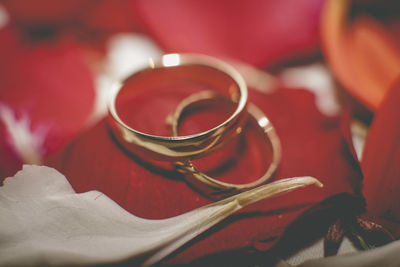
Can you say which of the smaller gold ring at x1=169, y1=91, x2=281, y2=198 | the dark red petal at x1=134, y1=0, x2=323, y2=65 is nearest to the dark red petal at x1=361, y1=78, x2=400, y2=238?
the smaller gold ring at x1=169, y1=91, x2=281, y2=198

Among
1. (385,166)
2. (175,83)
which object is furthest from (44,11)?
(385,166)

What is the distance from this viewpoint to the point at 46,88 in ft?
2.18

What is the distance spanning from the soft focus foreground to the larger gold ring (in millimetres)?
33

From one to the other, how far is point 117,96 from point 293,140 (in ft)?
0.80

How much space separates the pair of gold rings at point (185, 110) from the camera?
44 centimetres

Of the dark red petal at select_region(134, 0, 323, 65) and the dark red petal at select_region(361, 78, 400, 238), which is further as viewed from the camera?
the dark red petal at select_region(134, 0, 323, 65)

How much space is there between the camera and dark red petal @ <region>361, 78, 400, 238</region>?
0.43m

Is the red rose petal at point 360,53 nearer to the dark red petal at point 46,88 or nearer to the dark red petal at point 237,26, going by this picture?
the dark red petal at point 237,26

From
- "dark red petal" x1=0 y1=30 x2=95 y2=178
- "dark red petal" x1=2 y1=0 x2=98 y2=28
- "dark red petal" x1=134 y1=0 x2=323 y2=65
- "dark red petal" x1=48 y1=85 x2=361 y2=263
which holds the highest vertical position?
"dark red petal" x1=2 y1=0 x2=98 y2=28

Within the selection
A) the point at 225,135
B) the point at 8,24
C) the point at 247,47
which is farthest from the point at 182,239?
the point at 8,24

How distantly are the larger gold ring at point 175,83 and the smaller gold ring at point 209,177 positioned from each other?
0.02 m

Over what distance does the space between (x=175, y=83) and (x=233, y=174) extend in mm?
201

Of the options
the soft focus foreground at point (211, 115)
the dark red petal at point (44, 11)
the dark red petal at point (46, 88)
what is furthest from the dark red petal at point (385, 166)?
the dark red petal at point (44, 11)

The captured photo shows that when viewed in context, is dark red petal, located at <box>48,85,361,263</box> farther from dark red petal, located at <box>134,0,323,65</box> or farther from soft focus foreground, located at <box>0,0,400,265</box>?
dark red petal, located at <box>134,0,323,65</box>
